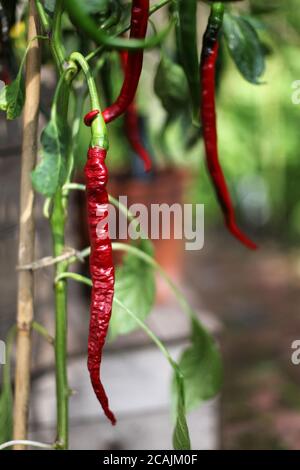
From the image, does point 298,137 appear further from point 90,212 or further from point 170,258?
point 90,212

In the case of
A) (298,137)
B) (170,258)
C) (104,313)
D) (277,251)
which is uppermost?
(298,137)

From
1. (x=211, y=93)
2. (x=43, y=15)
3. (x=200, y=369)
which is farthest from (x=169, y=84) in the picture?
(x=200, y=369)

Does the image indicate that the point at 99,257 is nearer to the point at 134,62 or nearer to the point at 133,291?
the point at 134,62

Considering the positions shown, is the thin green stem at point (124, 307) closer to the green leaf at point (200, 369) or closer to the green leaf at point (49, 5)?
the green leaf at point (200, 369)

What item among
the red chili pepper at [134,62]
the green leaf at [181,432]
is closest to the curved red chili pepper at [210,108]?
the red chili pepper at [134,62]

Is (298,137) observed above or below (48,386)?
above

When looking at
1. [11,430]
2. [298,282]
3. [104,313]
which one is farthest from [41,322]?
[298,282]
